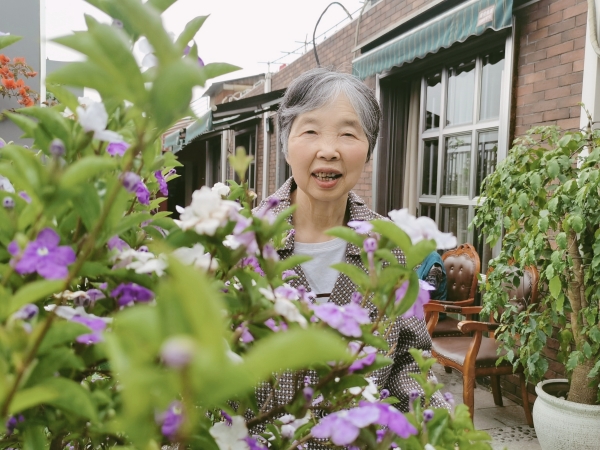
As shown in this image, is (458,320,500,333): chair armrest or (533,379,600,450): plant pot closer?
(533,379,600,450): plant pot

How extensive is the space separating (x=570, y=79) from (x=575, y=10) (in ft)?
1.24

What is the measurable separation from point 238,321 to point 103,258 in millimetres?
139

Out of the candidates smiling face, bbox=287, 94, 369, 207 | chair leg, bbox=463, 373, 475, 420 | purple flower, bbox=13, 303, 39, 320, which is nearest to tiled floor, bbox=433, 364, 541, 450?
chair leg, bbox=463, 373, 475, 420

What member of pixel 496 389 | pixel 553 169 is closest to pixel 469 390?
pixel 496 389

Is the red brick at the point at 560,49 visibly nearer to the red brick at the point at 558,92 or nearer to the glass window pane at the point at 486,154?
the red brick at the point at 558,92

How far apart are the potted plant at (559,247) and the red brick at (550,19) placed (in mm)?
875

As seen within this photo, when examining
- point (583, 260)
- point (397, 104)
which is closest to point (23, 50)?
point (397, 104)

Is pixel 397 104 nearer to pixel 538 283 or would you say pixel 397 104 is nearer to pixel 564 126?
pixel 564 126

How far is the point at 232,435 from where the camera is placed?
511mm

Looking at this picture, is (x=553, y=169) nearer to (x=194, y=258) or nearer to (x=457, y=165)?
(x=457, y=165)

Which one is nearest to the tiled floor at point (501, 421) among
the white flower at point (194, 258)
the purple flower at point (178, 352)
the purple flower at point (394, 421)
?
the purple flower at point (394, 421)

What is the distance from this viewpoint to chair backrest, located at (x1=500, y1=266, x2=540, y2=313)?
9.66 ft

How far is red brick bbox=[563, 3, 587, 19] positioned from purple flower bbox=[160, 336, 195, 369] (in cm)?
340

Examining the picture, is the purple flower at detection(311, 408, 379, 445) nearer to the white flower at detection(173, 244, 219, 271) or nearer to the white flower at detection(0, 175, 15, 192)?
the white flower at detection(173, 244, 219, 271)
